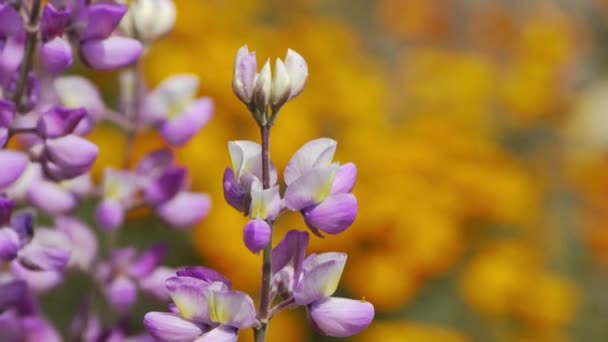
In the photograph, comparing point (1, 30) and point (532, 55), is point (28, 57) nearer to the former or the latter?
point (1, 30)

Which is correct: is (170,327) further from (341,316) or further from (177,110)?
(177,110)

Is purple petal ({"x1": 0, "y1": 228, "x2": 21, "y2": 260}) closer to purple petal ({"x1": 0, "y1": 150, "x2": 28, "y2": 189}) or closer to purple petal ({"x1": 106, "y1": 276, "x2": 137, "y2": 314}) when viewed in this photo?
purple petal ({"x1": 0, "y1": 150, "x2": 28, "y2": 189})

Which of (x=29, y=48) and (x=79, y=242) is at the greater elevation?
(x=29, y=48)

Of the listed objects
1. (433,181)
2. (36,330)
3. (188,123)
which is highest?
(188,123)

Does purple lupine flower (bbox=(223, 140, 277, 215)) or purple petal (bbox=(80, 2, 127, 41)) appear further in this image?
purple petal (bbox=(80, 2, 127, 41))

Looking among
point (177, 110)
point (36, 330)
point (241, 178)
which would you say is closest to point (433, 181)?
point (177, 110)

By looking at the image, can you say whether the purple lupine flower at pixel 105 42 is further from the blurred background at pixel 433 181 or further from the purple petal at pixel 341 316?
the blurred background at pixel 433 181

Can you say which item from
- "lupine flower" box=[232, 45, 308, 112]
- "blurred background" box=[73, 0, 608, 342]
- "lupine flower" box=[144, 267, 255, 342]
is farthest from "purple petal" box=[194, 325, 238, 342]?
"blurred background" box=[73, 0, 608, 342]
